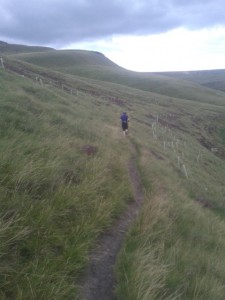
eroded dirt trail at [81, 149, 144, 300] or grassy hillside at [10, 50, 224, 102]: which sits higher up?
eroded dirt trail at [81, 149, 144, 300]

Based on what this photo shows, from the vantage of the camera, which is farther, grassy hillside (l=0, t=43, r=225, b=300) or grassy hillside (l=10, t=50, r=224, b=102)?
grassy hillside (l=10, t=50, r=224, b=102)

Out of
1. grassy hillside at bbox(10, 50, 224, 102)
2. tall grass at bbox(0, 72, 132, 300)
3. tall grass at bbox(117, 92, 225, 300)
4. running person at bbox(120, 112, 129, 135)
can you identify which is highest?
tall grass at bbox(0, 72, 132, 300)

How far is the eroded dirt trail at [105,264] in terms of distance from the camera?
5297mm

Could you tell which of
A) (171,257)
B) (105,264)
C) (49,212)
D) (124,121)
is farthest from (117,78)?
(105,264)

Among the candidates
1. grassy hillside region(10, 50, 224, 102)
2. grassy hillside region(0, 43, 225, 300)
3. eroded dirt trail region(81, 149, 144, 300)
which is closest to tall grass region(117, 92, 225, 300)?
grassy hillside region(0, 43, 225, 300)

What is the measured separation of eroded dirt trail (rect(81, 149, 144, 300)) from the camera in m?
5.30

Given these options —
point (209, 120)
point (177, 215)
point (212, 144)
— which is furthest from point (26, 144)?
point (209, 120)

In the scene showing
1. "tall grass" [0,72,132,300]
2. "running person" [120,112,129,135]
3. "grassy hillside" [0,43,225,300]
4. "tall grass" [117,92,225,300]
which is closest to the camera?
"tall grass" [0,72,132,300]

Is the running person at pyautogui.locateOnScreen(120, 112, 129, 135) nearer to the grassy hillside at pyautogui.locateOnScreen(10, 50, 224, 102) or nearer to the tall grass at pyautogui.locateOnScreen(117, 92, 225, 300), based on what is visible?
the tall grass at pyautogui.locateOnScreen(117, 92, 225, 300)

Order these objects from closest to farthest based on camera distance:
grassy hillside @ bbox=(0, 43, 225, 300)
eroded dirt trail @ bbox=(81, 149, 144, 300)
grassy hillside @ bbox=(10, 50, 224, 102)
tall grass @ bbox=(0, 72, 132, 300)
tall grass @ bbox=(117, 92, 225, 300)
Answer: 1. tall grass @ bbox=(0, 72, 132, 300)
2. grassy hillside @ bbox=(0, 43, 225, 300)
3. eroded dirt trail @ bbox=(81, 149, 144, 300)
4. tall grass @ bbox=(117, 92, 225, 300)
5. grassy hillside @ bbox=(10, 50, 224, 102)

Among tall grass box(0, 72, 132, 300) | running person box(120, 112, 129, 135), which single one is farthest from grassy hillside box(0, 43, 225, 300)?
running person box(120, 112, 129, 135)

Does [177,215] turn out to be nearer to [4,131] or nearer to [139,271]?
[139,271]

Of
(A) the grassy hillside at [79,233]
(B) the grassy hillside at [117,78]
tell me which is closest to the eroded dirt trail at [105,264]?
(A) the grassy hillside at [79,233]

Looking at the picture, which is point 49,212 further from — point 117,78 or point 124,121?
point 117,78
